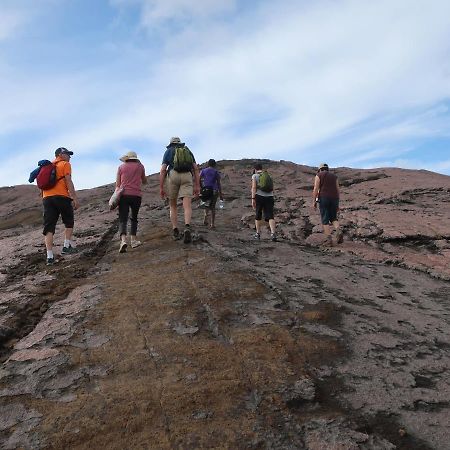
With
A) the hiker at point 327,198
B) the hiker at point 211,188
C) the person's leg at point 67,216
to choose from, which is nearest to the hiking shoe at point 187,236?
the person's leg at point 67,216

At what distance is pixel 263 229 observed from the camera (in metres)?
11.2

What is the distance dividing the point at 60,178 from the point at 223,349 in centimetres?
509

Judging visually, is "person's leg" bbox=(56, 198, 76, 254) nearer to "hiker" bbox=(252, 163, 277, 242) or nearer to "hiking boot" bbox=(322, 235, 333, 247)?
"hiker" bbox=(252, 163, 277, 242)

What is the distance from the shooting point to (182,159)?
796 centimetres

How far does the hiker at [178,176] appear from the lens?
314 inches

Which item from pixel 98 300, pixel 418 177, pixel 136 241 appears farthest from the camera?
pixel 418 177

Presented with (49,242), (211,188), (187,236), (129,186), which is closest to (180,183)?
(129,186)

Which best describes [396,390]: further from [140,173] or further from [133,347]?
[140,173]

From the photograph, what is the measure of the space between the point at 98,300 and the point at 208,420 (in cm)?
252

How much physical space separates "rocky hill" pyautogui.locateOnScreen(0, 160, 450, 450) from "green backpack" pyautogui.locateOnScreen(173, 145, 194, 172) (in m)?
1.32

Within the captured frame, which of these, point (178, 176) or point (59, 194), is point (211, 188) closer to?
point (178, 176)

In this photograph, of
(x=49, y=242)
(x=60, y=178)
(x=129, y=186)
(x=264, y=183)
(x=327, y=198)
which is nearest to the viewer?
(x=49, y=242)

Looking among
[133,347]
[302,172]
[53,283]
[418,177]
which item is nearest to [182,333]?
[133,347]

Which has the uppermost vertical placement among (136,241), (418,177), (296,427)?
(418,177)
